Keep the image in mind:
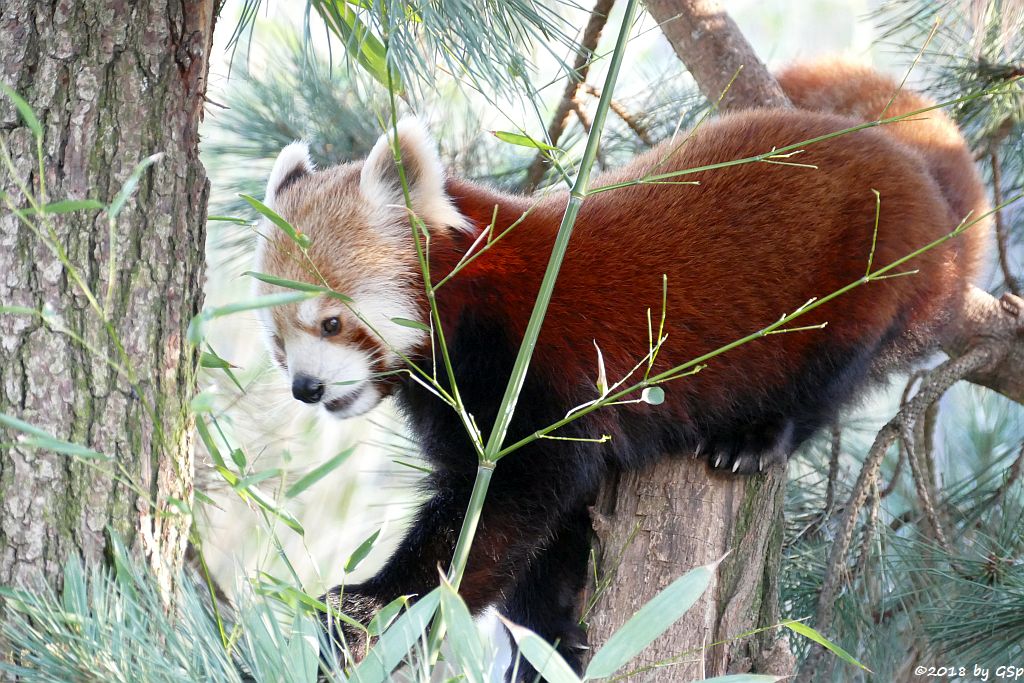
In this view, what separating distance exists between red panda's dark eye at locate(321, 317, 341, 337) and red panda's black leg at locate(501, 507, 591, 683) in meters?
0.76

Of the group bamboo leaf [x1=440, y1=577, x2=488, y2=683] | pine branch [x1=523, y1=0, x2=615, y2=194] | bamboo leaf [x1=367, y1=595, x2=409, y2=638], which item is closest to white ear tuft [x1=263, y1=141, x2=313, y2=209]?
pine branch [x1=523, y1=0, x2=615, y2=194]

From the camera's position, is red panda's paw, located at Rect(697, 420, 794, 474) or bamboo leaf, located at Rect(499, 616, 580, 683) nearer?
bamboo leaf, located at Rect(499, 616, 580, 683)

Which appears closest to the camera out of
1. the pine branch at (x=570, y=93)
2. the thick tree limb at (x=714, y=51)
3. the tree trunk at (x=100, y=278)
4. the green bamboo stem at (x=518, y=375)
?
the green bamboo stem at (x=518, y=375)

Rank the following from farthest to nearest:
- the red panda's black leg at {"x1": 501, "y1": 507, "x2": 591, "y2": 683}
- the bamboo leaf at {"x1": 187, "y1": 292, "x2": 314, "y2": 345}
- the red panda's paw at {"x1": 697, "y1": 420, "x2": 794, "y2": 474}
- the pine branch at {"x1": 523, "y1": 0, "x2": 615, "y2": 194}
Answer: the pine branch at {"x1": 523, "y1": 0, "x2": 615, "y2": 194} → the red panda's black leg at {"x1": 501, "y1": 507, "x2": 591, "y2": 683} → the red panda's paw at {"x1": 697, "y1": 420, "x2": 794, "y2": 474} → the bamboo leaf at {"x1": 187, "y1": 292, "x2": 314, "y2": 345}

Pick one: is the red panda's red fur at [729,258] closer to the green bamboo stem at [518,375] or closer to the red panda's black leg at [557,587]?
the red panda's black leg at [557,587]

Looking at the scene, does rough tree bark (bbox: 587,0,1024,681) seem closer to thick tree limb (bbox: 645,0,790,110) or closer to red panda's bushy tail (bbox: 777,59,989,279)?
thick tree limb (bbox: 645,0,790,110)

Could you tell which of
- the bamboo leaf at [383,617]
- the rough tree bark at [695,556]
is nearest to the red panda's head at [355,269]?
the rough tree bark at [695,556]

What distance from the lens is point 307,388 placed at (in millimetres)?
1766

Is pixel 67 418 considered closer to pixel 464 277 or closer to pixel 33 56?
pixel 33 56

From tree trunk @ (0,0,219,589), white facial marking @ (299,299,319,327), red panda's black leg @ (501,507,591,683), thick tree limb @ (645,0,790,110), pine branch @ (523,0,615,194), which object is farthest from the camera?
thick tree limb @ (645,0,790,110)

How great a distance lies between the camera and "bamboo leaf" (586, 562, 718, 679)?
965mm

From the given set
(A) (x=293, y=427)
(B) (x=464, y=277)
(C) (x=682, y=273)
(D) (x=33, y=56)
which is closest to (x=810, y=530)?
(C) (x=682, y=273)

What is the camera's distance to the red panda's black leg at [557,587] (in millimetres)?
2203

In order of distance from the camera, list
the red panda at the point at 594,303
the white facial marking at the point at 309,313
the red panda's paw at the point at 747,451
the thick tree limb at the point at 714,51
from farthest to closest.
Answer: the thick tree limb at the point at 714,51
the red panda's paw at the point at 747,451
the red panda at the point at 594,303
the white facial marking at the point at 309,313
